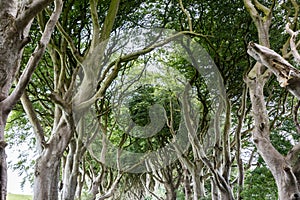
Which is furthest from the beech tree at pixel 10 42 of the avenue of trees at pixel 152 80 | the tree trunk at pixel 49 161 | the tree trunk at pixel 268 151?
the tree trunk at pixel 268 151

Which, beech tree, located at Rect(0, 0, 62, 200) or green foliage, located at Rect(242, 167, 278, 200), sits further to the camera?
green foliage, located at Rect(242, 167, 278, 200)

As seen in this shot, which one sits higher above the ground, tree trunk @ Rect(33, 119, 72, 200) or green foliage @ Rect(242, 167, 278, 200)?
tree trunk @ Rect(33, 119, 72, 200)

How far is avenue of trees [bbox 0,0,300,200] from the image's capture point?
11.5 ft

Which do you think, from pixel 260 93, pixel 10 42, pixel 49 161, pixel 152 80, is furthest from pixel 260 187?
pixel 10 42

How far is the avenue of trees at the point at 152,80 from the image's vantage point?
3.49 meters

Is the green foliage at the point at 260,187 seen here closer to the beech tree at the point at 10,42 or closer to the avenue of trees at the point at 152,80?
the avenue of trees at the point at 152,80

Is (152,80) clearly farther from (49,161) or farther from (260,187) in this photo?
(49,161)

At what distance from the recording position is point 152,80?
1095cm

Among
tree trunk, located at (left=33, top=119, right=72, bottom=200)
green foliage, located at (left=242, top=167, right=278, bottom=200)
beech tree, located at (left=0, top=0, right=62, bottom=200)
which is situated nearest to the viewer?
beech tree, located at (left=0, top=0, right=62, bottom=200)

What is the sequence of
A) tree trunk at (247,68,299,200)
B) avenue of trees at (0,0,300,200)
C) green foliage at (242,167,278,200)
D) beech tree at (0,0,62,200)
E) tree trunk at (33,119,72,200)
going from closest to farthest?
beech tree at (0,0,62,200), avenue of trees at (0,0,300,200), tree trunk at (247,68,299,200), tree trunk at (33,119,72,200), green foliage at (242,167,278,200)

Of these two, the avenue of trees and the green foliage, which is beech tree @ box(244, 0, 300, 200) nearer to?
the avenue of trees

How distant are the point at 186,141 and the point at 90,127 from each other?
4590 millimetres

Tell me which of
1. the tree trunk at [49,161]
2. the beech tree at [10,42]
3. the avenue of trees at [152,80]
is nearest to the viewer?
the beech tree at [10,42]

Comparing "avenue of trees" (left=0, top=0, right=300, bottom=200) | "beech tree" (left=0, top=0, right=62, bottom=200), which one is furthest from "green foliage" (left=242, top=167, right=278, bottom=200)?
"beech tree" (left=0, top=0, right=62, bottom=200)
